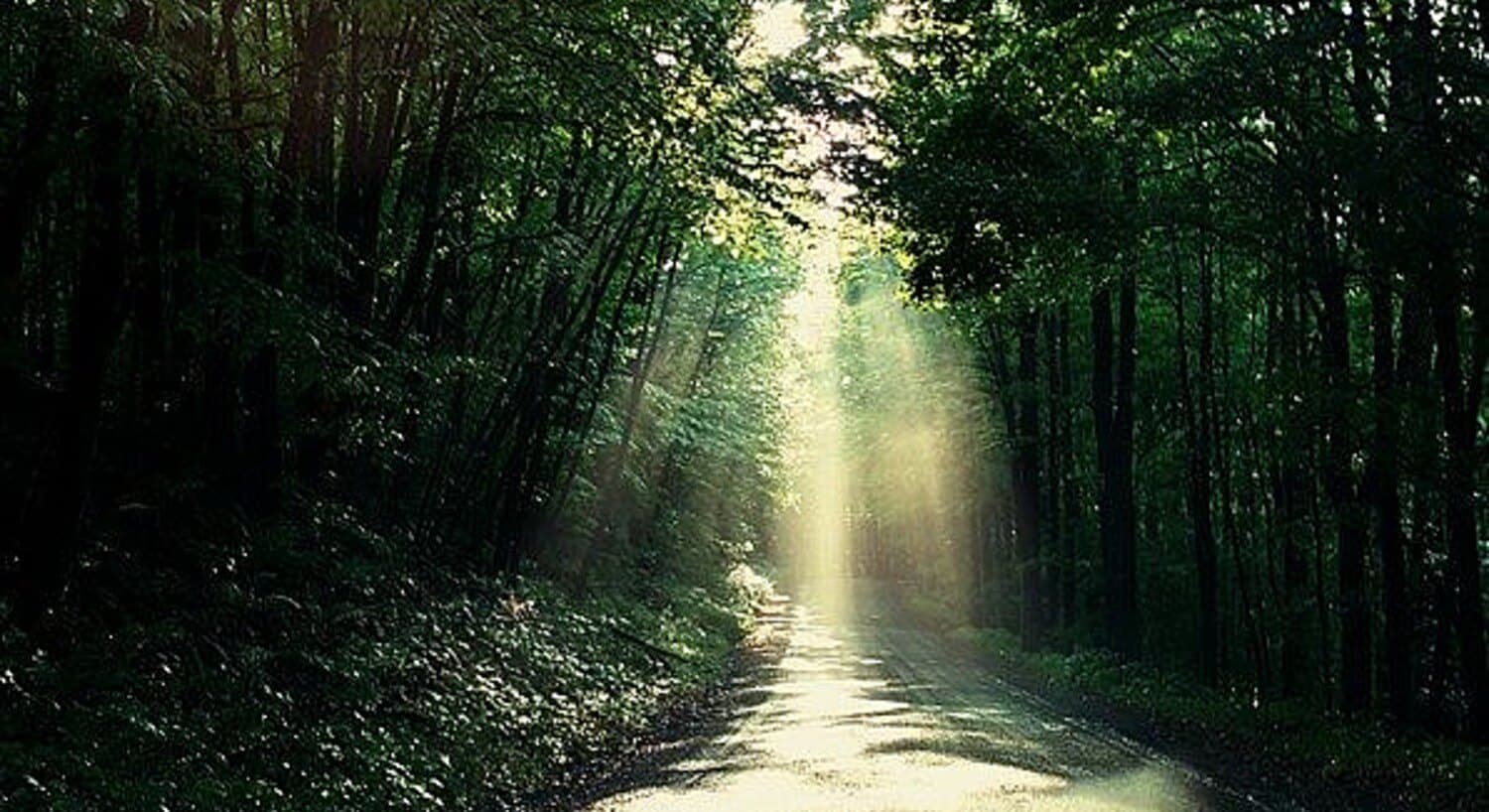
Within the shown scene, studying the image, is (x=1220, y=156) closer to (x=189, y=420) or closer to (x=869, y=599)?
(x=189, y=420)

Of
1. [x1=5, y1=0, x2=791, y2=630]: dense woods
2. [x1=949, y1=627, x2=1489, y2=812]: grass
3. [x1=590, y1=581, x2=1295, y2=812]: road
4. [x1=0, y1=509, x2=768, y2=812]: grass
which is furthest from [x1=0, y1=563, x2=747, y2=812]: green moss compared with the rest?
[x1=949, y1=627, x2=1489, y2=812]: grass

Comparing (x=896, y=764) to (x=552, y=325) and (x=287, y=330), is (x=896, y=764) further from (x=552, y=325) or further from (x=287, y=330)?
(x=552, y=325)

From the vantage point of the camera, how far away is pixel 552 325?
22.0m

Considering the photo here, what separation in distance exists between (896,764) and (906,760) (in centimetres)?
33

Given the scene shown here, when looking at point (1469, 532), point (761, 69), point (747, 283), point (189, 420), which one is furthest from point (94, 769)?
point (747, 283)

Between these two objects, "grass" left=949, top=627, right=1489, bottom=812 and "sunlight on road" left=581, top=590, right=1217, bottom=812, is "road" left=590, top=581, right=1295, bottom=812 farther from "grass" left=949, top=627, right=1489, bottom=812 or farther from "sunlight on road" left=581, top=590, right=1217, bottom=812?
"grass" left=949, top=627, right=1489, bottom=812

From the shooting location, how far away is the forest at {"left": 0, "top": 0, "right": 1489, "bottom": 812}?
29.6 feet

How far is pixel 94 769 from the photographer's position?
7.55 metres

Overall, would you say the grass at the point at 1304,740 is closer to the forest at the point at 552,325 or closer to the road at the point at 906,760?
the forest at the point at 552,325

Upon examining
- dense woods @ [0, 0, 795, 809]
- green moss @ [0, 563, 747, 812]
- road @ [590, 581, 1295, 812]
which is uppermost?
dense woods @ [0, 0, 795, 809]

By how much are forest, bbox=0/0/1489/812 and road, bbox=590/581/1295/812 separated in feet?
0.70

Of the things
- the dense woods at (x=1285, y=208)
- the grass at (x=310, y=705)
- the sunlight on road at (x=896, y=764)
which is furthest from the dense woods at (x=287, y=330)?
the dense woods at (x=1285, y=208)

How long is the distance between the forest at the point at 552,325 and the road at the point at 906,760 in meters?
0.21

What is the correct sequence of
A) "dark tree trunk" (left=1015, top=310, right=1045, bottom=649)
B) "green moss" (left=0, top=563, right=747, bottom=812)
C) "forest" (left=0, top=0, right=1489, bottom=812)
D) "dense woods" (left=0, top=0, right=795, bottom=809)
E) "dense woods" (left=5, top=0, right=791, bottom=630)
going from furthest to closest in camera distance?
"dark tree trunk" (left=1015, top=310, right=1045, bottom=649) → "forest" (left=0, top=0, right=1489, bottom=812) → "dense woods" (left=5, top=0, right=791, bottom=630) → "dense woods" (left=0, top=0, right=795, bottom=809) → "green moss" (left=0, top=563, right=747, bottom=812)
